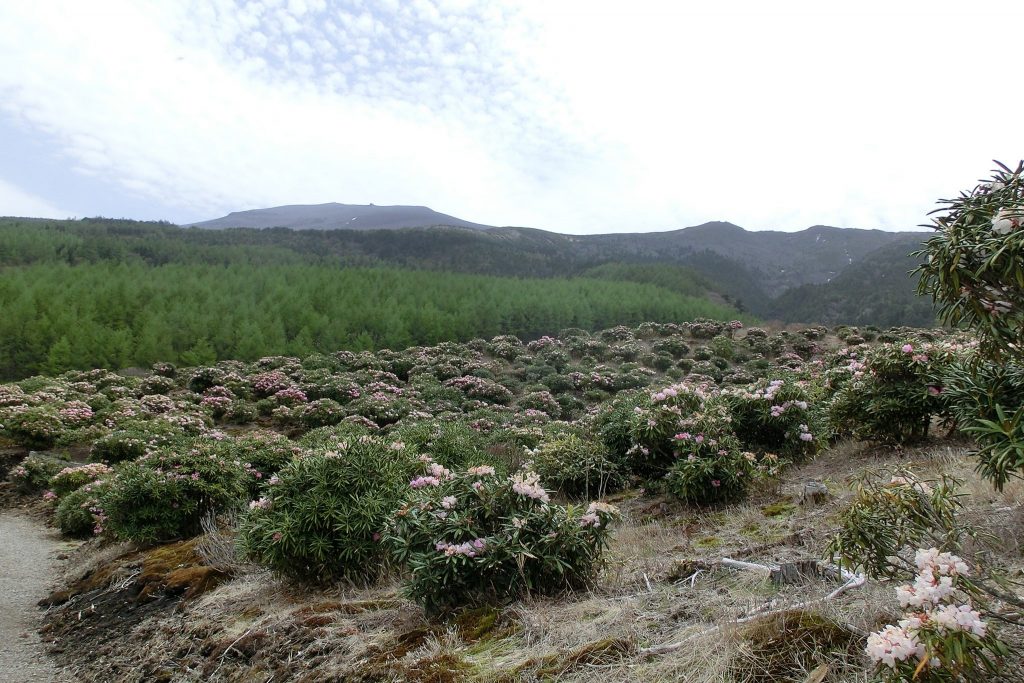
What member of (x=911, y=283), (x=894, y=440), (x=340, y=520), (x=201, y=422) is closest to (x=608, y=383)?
(x=201, y=422)

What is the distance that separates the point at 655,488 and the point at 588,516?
3.30 meters

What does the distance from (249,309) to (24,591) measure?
26.6 m

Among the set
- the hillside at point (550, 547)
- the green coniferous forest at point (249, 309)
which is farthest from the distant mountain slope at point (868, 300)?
the hillside at point (550, 547)

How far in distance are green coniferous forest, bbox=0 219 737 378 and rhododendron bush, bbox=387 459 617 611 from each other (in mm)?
24084

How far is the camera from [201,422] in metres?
13.4

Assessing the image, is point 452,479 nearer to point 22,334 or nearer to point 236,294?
point 22,334

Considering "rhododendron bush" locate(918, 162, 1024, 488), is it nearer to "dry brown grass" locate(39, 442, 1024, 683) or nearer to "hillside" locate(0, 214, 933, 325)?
"dry brown grass" locate(39, 442, 1024, 683)

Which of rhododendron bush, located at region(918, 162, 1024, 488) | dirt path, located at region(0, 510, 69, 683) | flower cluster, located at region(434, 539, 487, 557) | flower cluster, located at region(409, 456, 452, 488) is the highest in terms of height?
rhododendron bush, located at region(918, 162, 1024, 488)

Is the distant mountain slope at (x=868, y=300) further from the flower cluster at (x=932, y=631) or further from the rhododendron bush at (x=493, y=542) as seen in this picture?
the flower cluster at (x=932, y=631)

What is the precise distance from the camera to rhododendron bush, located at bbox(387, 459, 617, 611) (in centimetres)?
369

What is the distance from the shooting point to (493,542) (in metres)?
3.72

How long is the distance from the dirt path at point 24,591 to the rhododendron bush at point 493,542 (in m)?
2.87

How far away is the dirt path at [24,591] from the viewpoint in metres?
4.50

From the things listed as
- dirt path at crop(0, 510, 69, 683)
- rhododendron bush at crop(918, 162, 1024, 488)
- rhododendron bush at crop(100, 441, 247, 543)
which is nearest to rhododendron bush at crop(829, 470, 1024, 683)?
rhododendron bush at crop(918, 162, 1024, 488)
